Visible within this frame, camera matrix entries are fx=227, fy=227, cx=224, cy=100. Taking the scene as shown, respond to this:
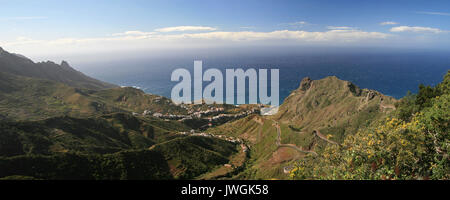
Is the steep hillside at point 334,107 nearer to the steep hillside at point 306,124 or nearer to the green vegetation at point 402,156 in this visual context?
the steep hillside at point 306,124

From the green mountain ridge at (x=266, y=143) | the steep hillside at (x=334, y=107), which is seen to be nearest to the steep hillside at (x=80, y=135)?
the green mountain ridge at (x=266, y=143)

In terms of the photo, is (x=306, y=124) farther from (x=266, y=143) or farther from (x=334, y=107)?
(x=266, y=143)

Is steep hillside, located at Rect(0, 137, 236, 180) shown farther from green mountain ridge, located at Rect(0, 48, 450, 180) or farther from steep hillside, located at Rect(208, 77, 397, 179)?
steep hillside, located at Rect(208, 77, 397, 179)

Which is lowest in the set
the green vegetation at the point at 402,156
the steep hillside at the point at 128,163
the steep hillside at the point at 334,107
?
the steep hillside at the point at 128,163

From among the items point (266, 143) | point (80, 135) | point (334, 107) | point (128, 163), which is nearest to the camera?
point (128, 163)

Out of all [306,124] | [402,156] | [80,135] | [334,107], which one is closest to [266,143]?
[306,124]

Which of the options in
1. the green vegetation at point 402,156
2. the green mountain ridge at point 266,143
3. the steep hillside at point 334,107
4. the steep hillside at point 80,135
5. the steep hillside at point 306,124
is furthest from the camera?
the steep hillside at point 80,135

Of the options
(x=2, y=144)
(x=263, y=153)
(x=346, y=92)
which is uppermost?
(x=346, y=92)

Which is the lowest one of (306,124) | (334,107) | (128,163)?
(128,163)

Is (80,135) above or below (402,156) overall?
below
